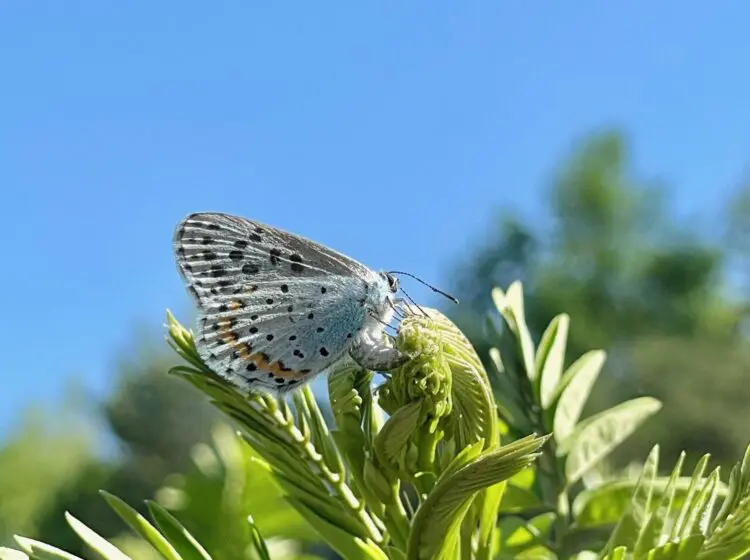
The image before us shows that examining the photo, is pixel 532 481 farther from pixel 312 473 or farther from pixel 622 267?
pixel 622 267

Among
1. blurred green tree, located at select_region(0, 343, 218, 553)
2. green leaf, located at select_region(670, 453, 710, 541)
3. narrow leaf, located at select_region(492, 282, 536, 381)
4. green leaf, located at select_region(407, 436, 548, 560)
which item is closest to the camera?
green leaf, located at select_region(407, 436, 548, 560)

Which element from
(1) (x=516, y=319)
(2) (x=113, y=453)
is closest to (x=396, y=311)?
(1) (x=516, y=319)

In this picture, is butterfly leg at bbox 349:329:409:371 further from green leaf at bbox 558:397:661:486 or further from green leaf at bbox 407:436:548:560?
green leaf at bbox 558:397:661:486

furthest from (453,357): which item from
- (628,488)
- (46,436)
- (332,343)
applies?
(46,436)

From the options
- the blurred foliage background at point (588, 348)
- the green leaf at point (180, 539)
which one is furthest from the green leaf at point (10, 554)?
the blurred foliage background at point (588, 348)

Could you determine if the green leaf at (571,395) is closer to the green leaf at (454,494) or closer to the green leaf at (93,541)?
the green leaf at (454,494)

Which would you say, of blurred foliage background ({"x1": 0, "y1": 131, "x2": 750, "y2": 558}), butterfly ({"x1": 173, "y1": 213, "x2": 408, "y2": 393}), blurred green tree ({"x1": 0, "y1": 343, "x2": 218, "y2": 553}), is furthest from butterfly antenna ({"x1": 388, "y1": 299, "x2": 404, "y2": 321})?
blurred green tree ({"x1": 0, "y1": 343, "x2": 218, "y2": 553})
